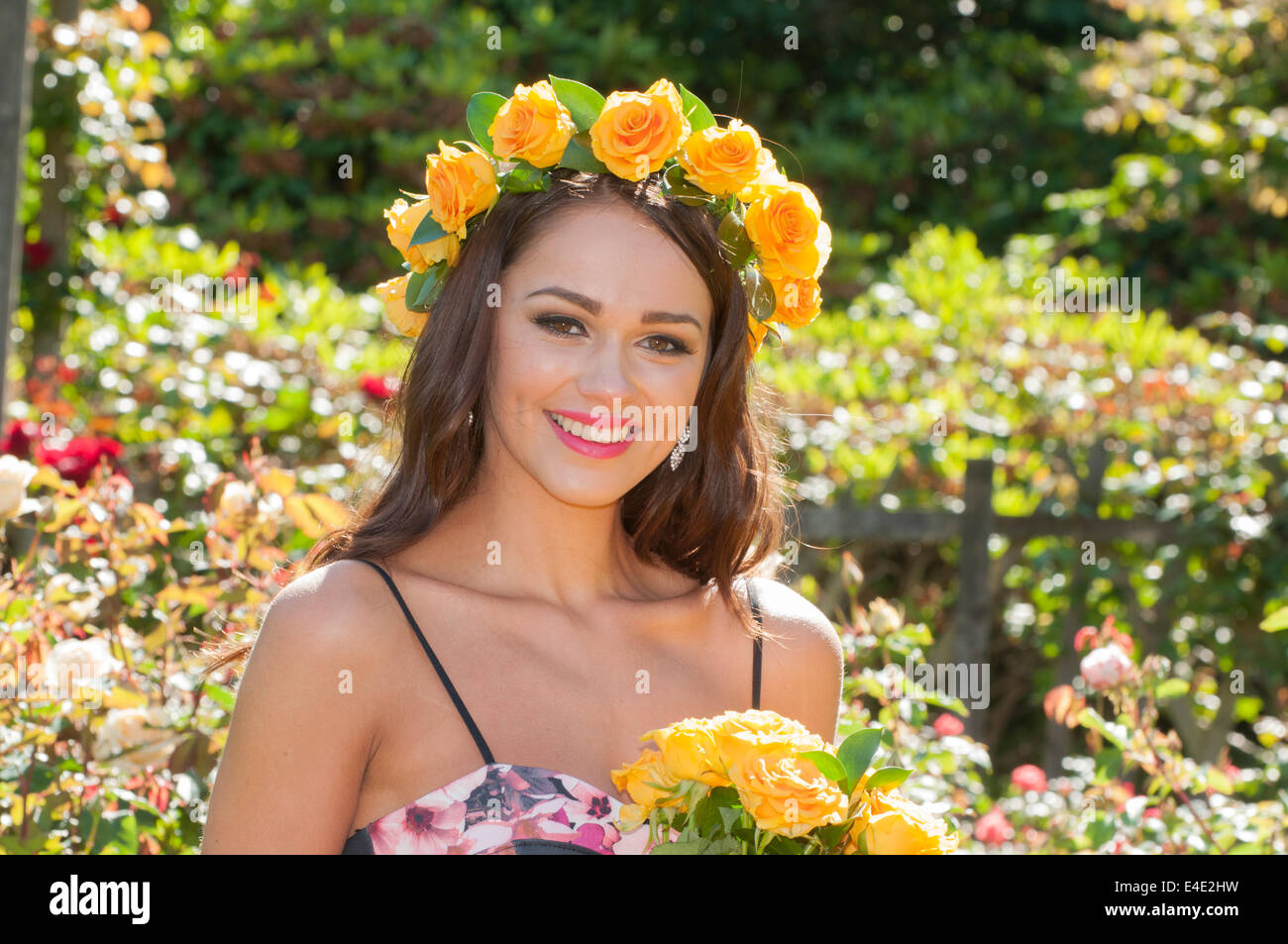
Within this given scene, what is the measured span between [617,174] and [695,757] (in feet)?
2.84

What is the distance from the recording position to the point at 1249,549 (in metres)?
3.88

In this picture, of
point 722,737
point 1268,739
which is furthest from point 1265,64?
point 722,737

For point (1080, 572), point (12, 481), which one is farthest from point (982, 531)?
point (12, 481)

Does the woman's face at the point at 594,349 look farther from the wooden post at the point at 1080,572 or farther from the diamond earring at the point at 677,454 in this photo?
the wooden post at the point at 1080,572

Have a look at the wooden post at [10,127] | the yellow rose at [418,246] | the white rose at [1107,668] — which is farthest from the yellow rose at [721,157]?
the wooden post at [10,127]

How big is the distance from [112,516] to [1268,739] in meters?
2.54

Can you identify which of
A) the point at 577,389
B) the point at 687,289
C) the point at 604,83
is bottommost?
the point at 577,389

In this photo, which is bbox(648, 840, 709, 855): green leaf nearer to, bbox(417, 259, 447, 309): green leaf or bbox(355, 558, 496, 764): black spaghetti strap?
bbox(355, 558, 496, 764): black spaghetti strap

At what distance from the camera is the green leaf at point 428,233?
199 cm

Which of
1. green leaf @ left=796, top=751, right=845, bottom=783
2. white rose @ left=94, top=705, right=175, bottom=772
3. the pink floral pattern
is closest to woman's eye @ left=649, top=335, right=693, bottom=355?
the pink floral pattern

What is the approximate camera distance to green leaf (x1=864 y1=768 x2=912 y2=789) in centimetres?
141

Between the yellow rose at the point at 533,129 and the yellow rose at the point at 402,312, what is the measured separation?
0.26m

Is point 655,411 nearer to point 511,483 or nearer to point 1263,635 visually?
point 511,483

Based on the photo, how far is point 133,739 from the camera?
2.21m
